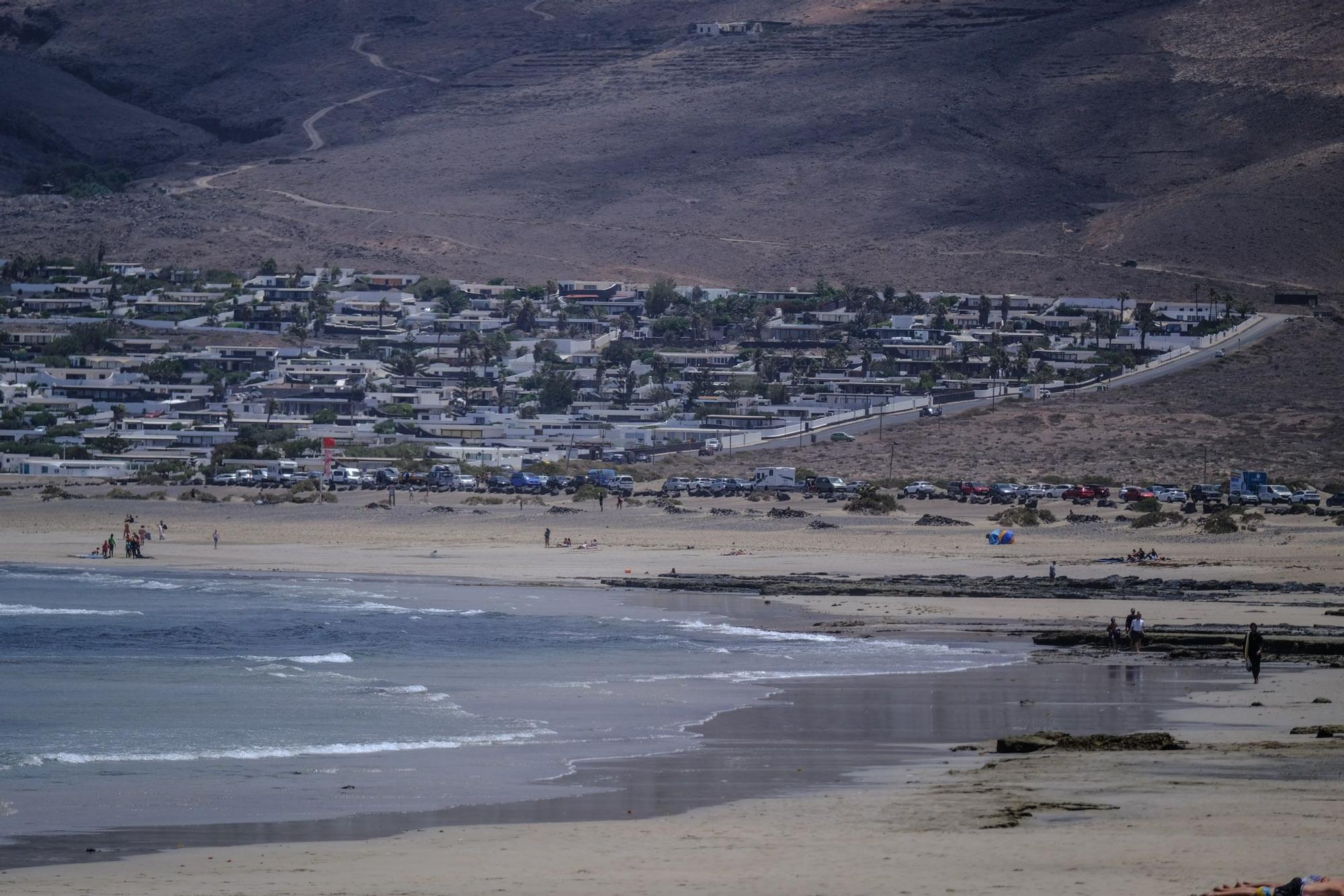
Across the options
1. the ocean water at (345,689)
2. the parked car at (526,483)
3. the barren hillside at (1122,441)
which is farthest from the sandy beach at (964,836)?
the barren hillside at (1122,441)

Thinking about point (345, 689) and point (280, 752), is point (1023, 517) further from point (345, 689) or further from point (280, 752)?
point (280, 752)

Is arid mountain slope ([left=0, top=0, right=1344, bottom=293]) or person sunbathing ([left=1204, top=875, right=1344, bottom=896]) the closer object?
person sunbathing ([left=1204, top=875, right=1344, bottom=896])

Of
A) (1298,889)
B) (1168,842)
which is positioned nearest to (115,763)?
(1168,842)

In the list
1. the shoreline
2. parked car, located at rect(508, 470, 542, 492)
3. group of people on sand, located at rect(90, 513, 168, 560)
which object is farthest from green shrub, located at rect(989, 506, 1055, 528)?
the shoreline

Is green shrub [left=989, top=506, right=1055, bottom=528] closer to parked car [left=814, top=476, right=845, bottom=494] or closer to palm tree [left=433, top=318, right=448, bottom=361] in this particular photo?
parked car [left=814, top=476, right=845, bottom=494]

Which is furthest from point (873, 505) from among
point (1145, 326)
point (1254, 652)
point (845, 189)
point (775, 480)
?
point (845, 189)

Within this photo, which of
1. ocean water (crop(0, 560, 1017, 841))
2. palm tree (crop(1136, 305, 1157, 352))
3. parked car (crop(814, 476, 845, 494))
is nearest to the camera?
ocean water (crop(0, 560, 1017, 841))

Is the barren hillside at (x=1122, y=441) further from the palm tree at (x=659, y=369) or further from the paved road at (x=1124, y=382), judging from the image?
the palm tree at (x=659, y=369)
